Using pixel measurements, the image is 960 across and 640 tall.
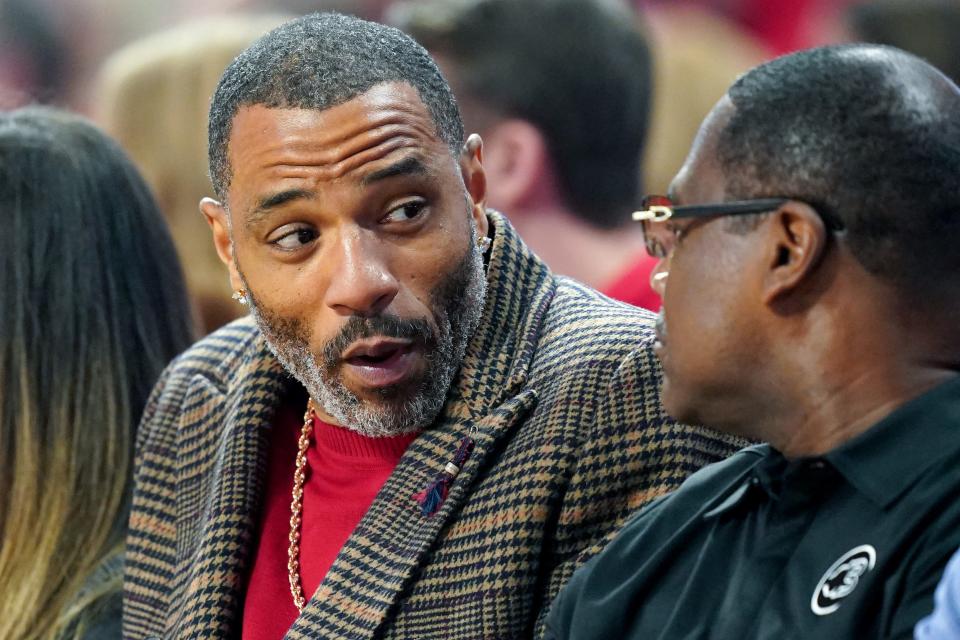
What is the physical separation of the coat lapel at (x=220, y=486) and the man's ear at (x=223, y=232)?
0.19 m

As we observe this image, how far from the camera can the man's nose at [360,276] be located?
224 centimetres

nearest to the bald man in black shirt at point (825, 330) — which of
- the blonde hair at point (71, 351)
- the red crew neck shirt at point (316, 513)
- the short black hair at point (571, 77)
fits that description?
the red crew neck shirt at point (316, 513)

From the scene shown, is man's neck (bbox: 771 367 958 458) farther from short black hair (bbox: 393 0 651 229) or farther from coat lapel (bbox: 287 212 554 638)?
short black hair (bbox: 393 0 651 229)

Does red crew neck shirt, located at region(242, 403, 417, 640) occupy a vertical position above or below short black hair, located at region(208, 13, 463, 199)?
below

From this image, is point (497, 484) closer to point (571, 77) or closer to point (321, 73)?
point (321, 73)

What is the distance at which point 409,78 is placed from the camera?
7.88 feet

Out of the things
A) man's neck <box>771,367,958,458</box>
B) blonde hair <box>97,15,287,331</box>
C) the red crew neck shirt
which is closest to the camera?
man's neck <box>771,367,958,458</box>

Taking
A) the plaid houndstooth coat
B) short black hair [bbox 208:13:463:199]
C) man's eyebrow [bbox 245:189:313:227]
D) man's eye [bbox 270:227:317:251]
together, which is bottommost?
the plaid houndstooth coat

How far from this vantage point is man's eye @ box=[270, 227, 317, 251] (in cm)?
232

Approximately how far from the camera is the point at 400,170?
7.56ft

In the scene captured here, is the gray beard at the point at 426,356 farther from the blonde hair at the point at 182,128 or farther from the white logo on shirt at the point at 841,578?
the blonde hair at the point at 182,128

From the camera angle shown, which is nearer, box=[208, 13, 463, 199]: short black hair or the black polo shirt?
the black polo shirt

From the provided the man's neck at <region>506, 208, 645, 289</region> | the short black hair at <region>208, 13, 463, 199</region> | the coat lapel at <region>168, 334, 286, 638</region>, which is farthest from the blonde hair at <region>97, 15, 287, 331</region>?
the short black hair at <region>208, 13, 463, 199</region>

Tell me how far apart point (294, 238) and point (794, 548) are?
0.97 meters
